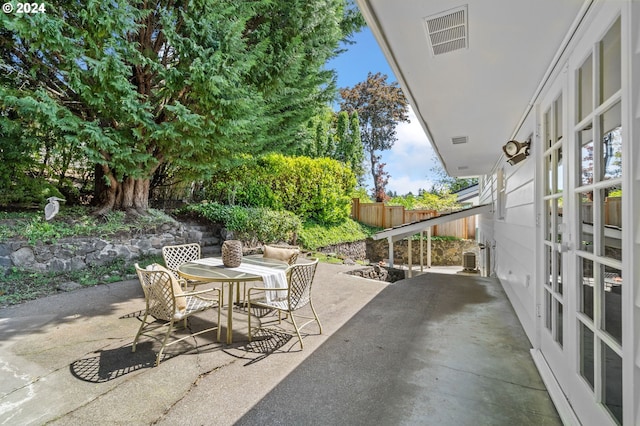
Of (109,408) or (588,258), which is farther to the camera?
(109,408)

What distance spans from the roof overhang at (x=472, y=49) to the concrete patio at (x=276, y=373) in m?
2.54

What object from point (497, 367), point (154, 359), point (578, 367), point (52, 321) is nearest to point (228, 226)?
point (52, 321)

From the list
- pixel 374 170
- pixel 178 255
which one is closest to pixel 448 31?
pixel 178 255

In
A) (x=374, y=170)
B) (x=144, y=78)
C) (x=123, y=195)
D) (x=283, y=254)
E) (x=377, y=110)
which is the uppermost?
(x=377, y=110)

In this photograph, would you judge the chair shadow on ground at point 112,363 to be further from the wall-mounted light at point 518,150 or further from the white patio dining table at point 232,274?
the wall-mounted light at point 518,150

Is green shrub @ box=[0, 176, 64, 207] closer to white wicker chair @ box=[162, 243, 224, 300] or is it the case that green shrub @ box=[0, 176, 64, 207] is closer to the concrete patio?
the concrete patio

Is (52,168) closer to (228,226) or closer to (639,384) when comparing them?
(228,226)

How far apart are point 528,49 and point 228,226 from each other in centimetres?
650

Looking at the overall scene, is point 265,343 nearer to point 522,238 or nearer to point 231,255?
point 231,255

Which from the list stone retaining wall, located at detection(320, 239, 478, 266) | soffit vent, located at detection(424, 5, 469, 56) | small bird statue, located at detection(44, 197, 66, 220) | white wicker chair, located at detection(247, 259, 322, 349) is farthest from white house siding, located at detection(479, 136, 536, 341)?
stone retaining wall, located at detection(320, 239, 478, 266)

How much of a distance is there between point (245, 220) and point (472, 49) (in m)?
6.20

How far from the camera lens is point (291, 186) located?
1030 cm

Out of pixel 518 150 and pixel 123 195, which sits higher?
pixel 518 150

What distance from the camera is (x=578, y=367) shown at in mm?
1827
